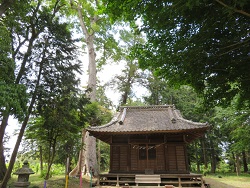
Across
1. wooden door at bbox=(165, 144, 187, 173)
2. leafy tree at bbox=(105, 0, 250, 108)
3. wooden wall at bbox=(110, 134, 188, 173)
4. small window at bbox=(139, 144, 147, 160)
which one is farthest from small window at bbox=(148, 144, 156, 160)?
leafy tree at bbox=(105, 0, 250, 108)

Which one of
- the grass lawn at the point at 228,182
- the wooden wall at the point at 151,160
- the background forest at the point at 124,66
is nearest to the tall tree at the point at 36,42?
the background forest at the point at 124,66

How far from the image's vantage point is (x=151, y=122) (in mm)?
13992

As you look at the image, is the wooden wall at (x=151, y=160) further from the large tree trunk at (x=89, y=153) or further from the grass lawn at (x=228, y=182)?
the grass lawn at (x=228, y=182)

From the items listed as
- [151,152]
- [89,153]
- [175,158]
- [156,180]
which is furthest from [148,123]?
[89,153]

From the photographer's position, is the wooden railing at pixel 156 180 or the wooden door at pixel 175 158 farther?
the wooden door at pixel 175 158

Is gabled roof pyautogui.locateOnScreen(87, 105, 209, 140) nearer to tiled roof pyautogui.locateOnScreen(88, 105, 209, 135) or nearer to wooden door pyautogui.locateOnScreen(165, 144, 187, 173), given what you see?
tiled roof pyautogui.locateOnScreen(88, 105, 209, 135)

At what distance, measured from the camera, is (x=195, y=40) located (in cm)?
496

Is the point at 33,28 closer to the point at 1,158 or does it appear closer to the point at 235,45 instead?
the point at 1,158

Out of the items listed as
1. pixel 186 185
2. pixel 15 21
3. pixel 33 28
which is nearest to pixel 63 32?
pixel 33 28

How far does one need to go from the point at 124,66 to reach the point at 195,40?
20298 millimetres

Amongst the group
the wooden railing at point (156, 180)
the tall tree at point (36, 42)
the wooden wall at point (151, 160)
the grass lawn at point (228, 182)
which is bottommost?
the grass lawn at point (228, 182)

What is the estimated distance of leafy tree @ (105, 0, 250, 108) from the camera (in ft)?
14.8

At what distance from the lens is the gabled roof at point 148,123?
37.8 feet

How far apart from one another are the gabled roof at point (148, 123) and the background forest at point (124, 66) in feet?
6.39
